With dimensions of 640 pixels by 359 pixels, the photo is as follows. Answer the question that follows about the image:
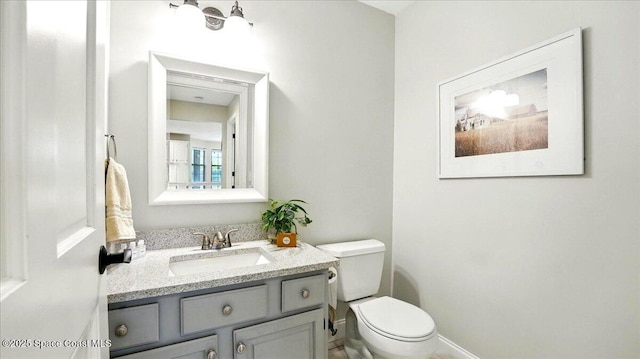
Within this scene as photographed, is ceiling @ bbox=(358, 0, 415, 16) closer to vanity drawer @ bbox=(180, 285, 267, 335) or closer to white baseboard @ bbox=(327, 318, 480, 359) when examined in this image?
vanity drawer @ bbox=(180, 285, 267, 335)

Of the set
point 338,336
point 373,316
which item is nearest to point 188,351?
point 373,316

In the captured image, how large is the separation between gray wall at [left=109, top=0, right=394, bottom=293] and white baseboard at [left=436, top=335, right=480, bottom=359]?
1.75ft

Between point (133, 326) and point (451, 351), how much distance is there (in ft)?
5.91

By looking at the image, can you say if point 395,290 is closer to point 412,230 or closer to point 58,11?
point 412,230

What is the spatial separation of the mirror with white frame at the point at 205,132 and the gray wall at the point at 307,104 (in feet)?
0.24

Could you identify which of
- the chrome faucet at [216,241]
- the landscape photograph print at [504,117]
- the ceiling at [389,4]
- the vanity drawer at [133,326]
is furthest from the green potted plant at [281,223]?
the ceiling at [389,4]

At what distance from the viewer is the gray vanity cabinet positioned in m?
0.94

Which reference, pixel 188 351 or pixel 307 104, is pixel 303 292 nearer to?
pixel 188 351

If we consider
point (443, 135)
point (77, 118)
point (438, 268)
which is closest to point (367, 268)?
point (438, 268)

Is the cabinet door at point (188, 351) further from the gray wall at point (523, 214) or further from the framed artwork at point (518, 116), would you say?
the framed artwork at point (518, 116)

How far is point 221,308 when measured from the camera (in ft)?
3.52

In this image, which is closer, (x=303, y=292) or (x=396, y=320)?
(x=303, y=292)

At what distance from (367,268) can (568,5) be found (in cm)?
172

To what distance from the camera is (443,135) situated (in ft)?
5.89
